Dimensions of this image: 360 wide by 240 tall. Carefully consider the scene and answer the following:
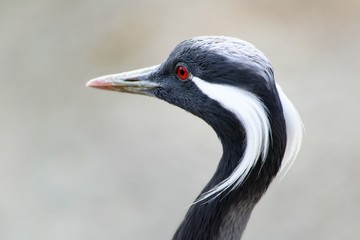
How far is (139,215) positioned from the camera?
13.3 feet

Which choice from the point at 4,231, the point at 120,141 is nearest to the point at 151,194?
the point at 120,141

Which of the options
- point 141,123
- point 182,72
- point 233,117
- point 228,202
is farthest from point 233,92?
point 141,123

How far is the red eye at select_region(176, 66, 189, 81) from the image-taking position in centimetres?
229

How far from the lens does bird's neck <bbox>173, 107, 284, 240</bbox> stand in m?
2.21

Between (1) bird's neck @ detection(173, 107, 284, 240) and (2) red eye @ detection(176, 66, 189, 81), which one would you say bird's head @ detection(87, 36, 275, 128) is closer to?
(2) red eye @ detection(176, 66, 189, 81)

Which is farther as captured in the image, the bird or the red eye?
the red eye

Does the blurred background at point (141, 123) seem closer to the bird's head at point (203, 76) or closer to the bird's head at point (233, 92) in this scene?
the bird's head at point (203, 76)

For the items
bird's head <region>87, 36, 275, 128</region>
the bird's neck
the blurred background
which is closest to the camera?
bird's head <region>87, 36, 275, 128</region>

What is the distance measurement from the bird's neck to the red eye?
18 centimetres

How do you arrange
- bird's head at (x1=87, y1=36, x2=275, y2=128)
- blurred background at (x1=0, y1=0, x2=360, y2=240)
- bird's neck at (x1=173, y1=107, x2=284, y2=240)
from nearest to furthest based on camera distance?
bird's head at (x1=87, y1=36, x2=275, y2=128), bird's neck at (x1=173, y1=107, x2=284, y2=240), blurred background at (x1=0, y1=0, x2=360, y2=240)

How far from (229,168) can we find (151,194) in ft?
6.45

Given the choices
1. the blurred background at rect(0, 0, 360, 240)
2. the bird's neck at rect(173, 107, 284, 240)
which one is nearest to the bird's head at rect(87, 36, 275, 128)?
the bird's neck at rect(173, 107, 284, 240)

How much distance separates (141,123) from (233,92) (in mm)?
2540

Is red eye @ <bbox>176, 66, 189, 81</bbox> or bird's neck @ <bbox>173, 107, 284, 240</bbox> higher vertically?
red eye @ <bbox>176, 66, 189, 81</bbox>
